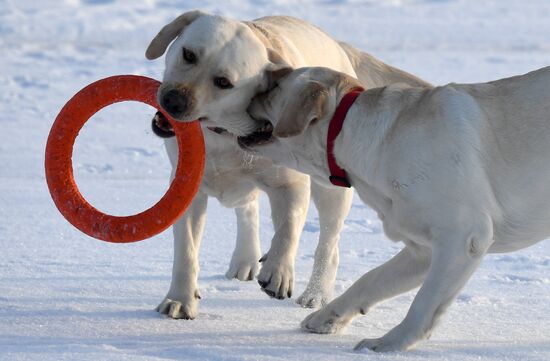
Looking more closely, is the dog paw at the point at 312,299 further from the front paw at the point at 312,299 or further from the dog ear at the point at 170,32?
the dog ear at the point at 170,32

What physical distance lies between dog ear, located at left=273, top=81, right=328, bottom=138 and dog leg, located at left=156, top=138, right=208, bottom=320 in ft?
3.05

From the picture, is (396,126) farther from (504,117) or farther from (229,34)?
(229,34)

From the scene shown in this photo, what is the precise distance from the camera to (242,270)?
648 cm

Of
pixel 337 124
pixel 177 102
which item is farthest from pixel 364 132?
pixel 177 102

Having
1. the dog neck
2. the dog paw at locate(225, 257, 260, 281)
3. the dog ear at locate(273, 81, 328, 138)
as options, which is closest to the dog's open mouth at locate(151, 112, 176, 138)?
the dog ear at locate(273, 81, 328, 138)

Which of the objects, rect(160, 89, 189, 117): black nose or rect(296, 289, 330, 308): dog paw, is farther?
rect(296, 289, 330, 308): dog paw

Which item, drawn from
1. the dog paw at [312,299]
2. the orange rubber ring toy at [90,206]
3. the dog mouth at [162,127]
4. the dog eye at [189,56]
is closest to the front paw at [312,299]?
the dog paw at [312,299]

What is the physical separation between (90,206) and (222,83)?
0.99m

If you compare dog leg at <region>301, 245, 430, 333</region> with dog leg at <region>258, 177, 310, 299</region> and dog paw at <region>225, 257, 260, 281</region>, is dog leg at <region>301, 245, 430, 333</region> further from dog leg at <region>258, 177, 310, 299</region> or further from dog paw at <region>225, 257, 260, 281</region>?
dog paw at <region>225, 257, 260, 281</region>

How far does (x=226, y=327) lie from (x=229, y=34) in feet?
4.37

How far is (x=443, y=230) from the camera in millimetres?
4480

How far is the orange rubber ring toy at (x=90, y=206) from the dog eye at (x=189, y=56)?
277mm

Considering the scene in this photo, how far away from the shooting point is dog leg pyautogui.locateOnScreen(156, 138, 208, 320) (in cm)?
543

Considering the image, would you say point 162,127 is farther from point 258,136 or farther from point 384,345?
point 384,345
